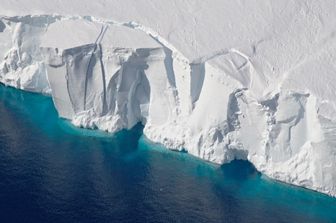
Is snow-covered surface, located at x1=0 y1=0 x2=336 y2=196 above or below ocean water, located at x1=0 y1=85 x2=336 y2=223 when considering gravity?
above

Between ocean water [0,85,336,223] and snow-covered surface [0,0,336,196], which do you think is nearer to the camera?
ocean water [0,85,336,223]

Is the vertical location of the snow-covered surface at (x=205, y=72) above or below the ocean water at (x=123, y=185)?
above

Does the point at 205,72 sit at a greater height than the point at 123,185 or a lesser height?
greater

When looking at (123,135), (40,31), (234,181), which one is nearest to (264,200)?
(234,181)

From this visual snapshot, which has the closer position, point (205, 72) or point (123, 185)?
point (123, 185)
